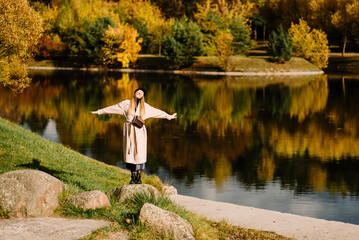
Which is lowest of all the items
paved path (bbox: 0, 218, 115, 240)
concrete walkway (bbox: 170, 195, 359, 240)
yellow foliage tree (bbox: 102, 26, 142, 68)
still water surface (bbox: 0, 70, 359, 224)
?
still water surface (bbox: 0, 70, 359, 224)

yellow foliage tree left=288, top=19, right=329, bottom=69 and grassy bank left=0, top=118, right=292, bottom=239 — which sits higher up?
yellow foliage tree left=288, top=19, right=329, bottom=69

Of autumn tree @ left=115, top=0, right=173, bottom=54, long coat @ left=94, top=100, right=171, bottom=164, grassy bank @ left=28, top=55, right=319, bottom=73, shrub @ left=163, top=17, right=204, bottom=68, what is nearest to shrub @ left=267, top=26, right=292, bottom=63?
grassy bank @ left=28, top=55, right=319, bottom=73

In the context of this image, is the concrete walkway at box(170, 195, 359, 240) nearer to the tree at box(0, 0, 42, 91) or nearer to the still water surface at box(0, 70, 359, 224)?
the still water surface at box(0, 70, 359, 224)

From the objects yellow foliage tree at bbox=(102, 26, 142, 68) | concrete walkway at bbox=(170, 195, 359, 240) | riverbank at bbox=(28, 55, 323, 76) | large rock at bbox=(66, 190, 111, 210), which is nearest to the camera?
large rock at bbox=(66, 190, 111, 210)

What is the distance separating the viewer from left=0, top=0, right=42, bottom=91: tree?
59.3 feet

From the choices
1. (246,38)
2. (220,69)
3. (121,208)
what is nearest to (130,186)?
(121,208)

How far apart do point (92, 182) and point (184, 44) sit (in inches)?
2452

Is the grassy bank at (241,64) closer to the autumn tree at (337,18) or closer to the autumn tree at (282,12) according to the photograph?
the autumn tree at (337,18)

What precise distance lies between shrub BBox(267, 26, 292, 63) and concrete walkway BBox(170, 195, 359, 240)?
63985 millimetres

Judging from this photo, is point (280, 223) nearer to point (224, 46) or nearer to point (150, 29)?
point (224, 46)

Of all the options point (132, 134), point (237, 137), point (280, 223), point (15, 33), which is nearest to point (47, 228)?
point (132, 134)

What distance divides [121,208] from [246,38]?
236 feet

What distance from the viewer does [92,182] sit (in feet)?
46.2

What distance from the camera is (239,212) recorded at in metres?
11.9
